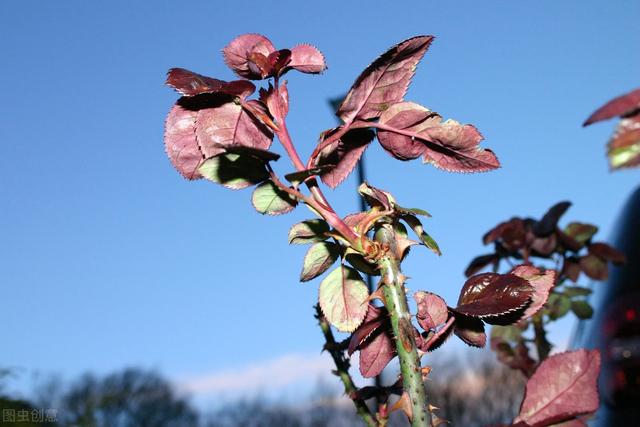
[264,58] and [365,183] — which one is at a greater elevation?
[264,58]

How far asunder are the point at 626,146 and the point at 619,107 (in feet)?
0.13

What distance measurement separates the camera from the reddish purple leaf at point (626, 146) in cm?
56

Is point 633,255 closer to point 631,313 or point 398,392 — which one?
point 631,313

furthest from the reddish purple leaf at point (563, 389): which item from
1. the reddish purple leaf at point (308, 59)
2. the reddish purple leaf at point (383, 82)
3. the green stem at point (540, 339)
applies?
the green stem at point (540, 339)

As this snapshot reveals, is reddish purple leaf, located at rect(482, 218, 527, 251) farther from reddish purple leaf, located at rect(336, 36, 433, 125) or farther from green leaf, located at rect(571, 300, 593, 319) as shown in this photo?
reddish purple leaf, located at rect(336, 36, 433, 125)

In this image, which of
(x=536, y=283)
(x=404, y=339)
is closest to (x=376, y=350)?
(x=404, y=339)

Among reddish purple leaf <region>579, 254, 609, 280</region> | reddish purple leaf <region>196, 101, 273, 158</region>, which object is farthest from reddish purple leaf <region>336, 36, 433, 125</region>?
reddish purple leaf <region>579, 254, 609, 280</region>

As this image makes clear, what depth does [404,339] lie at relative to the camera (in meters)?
0.83

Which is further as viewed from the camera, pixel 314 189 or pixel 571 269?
pixel 571 269

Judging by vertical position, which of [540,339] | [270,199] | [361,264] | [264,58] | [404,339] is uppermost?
[264,58]

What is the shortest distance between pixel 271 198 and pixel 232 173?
3.0 inches

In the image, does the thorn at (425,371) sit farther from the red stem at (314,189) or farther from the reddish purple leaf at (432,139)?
the reddish purple leaf at (432,139)

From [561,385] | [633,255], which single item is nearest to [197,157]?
[561,385]

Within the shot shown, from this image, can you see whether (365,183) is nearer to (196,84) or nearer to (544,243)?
(196,84)
